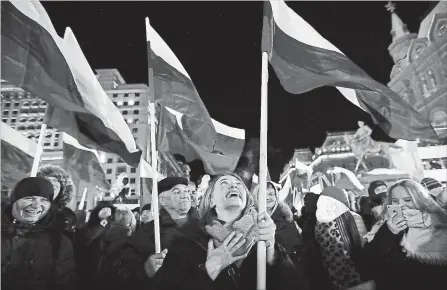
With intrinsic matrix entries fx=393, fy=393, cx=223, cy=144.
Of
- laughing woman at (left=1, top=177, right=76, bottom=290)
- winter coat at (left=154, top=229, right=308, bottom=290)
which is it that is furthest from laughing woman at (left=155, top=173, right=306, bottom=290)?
laughing woman at (left=1, top=177, right=76, bottom=290)

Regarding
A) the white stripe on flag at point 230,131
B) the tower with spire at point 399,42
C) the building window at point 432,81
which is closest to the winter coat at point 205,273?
the white stripe on flag at point 230,131

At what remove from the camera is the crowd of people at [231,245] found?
4.26m

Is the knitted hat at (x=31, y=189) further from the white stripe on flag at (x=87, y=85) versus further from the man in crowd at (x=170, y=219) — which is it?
the man in crowd at (x=170, y=219)

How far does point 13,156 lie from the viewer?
5.61m

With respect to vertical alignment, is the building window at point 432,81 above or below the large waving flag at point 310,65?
above

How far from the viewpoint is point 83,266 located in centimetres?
532

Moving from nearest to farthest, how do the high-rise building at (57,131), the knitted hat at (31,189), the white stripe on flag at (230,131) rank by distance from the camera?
the knitted hat at (31,189)
the white stripe on flag at (230,131)
the high-rise building at (57,131)

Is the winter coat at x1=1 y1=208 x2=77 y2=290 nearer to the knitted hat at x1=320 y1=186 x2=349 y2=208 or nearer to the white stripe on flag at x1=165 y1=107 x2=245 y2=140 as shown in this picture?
the white stripe on flag at x1=165 y1=107 x2=245 y2=140

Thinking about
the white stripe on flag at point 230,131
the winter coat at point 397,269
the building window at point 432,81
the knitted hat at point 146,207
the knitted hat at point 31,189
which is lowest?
the winter coat at point 397,269

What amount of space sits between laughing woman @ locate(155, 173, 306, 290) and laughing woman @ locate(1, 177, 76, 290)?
1327 mm

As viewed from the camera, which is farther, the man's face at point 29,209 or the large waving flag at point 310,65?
the man's face at point 29,209

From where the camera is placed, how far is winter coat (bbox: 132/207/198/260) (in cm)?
484

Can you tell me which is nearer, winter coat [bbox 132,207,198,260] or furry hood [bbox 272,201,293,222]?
winter coat [bbox 132,207,198,260]

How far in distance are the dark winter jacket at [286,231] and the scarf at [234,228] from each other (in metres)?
0.60
